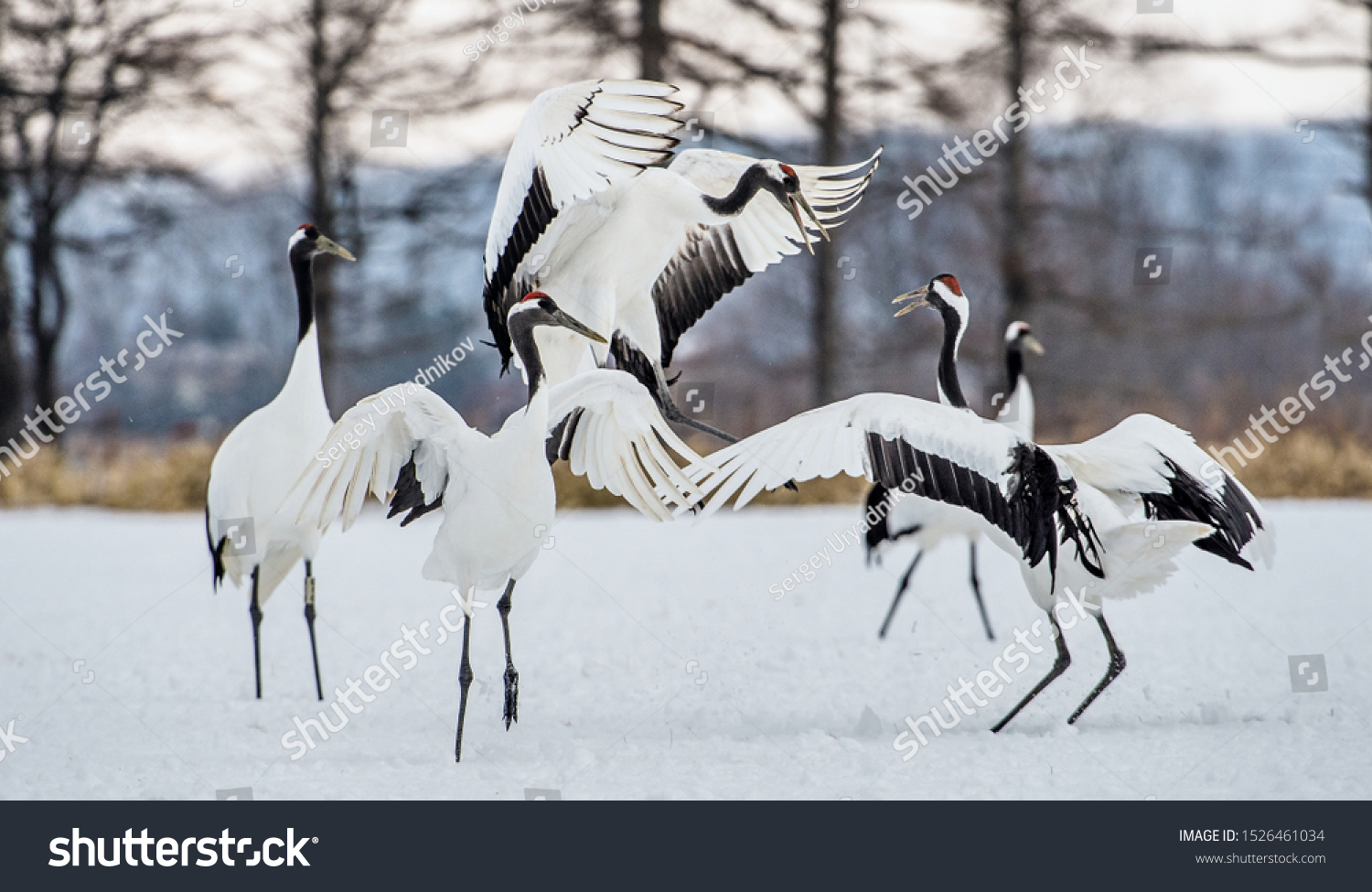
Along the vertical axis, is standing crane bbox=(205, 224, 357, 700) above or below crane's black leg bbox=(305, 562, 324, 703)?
above

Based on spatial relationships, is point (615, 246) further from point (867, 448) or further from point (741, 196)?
point (867, 448)

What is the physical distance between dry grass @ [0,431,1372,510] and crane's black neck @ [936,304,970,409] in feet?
19.7

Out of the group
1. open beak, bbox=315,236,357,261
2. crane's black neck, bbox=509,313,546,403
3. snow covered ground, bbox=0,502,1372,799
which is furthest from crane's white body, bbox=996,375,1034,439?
open beak, bbox=315,236,357,261

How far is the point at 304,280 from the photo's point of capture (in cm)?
535

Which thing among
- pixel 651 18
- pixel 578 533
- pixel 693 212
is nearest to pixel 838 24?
pixel 651 18

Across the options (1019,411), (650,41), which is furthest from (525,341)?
(650,41)

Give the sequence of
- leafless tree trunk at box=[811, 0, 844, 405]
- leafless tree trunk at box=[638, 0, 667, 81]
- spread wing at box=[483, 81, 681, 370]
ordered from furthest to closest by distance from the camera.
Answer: leafless tree trunk at box=[811, 0, 844, 405], leafless tree trunk at box=[638, 0, 667, 81], spread wing at box=[483, 81, 681, 370]

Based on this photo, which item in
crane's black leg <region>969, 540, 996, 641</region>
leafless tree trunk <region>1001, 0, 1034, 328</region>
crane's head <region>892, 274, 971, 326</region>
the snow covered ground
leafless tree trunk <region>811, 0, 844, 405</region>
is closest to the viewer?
the snow covered ground

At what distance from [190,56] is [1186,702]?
40.2 ft

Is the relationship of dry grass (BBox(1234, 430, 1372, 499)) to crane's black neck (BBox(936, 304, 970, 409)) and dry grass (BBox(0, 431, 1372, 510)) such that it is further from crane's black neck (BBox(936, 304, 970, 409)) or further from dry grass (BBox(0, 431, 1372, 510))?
crane's black neck (BBox(936, 304, 970, 409))

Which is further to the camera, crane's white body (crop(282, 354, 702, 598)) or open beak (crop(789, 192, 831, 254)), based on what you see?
open beak (crop(789, 192, 831, 254))

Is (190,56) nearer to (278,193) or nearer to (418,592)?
(278,193)

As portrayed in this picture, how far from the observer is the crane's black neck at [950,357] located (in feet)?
17.3

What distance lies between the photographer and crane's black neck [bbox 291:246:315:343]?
525cm
